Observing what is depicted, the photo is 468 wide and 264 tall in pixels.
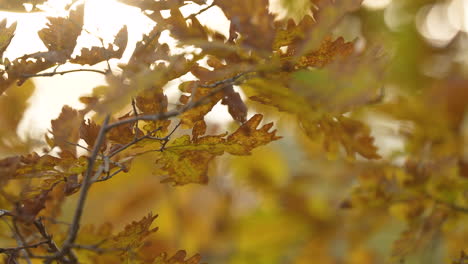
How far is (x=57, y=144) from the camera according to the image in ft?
2.11

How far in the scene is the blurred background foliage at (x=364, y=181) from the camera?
93cm

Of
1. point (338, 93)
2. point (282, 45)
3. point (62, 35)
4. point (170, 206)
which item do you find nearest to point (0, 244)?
point (170, 206)

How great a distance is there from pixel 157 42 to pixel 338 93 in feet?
0.79

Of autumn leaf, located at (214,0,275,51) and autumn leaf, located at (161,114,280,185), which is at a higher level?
autumn leaf, located at (214,0,275,51)

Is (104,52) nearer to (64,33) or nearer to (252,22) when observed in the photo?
(64,33)

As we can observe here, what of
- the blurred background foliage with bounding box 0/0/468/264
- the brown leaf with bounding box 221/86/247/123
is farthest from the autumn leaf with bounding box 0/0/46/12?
the brown leaf with bounding box 221/86/247/123

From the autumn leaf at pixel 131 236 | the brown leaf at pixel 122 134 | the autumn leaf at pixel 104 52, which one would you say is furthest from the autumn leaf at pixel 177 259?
the autumn leaf at pixel 104 52

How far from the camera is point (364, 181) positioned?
0.98m

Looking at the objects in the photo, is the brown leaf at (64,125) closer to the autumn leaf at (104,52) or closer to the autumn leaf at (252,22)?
the autumn leaf at (104,52)

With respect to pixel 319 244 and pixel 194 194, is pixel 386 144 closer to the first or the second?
pixel 319 244

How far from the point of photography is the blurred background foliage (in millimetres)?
930

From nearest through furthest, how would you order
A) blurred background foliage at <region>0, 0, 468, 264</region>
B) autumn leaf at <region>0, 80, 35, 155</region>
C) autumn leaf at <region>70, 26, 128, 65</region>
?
autumn leaf at <region>70, 26, 128, 65</region>
autumn leaf at <region>0, 80, 35, 155</region>
blurred background foliage at <region>0, 0, 468, 264</region>

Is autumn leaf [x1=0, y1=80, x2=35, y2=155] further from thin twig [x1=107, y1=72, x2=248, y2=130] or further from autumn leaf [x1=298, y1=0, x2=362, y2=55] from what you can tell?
autumn leaf [x1=298, y1=0, x2=362, y2=55]

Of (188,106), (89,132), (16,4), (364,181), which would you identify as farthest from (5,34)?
(364,181)
